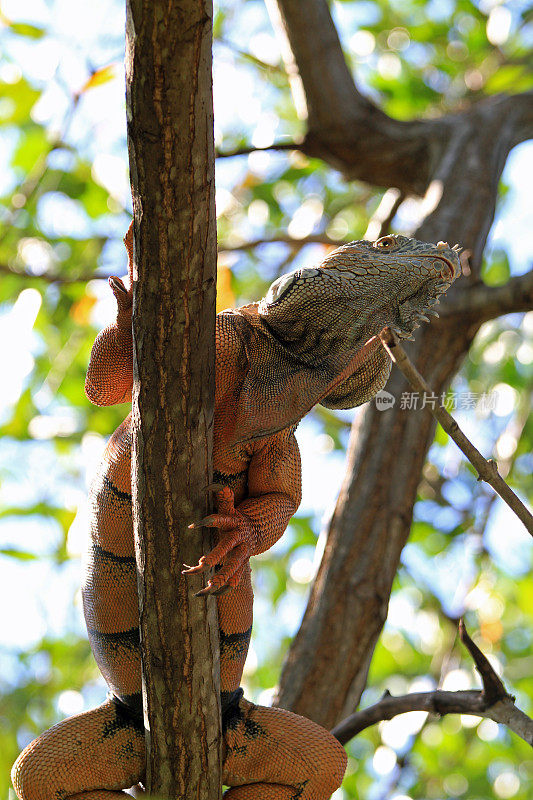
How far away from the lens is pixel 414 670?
265 inches

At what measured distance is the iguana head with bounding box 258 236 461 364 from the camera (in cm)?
248

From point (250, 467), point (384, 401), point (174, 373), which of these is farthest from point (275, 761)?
point (384, 401)

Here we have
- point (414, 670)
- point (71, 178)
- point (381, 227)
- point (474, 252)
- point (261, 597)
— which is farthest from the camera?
point (261, 597)

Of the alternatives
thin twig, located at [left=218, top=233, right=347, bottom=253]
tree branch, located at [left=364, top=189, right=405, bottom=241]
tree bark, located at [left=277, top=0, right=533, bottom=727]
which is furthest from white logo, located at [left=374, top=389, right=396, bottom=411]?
thin twig, located at [left=218, top=233, right=347, bottom=253]

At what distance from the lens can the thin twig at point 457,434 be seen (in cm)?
229

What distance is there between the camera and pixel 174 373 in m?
2.15

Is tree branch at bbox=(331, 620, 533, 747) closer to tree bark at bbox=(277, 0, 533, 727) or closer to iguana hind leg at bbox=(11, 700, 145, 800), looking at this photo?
tree bark at bbox=(277, 0, 533, 727)

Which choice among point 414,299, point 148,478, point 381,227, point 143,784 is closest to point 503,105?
point 381,227

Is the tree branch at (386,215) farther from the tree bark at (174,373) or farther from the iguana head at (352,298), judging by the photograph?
the tree bark at (174,373)

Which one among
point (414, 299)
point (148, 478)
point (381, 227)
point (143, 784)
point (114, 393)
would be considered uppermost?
point (381, 227)

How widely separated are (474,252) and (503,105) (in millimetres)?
1310

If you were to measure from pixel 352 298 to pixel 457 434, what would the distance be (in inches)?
19.7

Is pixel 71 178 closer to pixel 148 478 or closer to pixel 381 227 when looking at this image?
pixel 381 227

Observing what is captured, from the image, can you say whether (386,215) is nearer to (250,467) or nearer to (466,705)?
(250,467)
